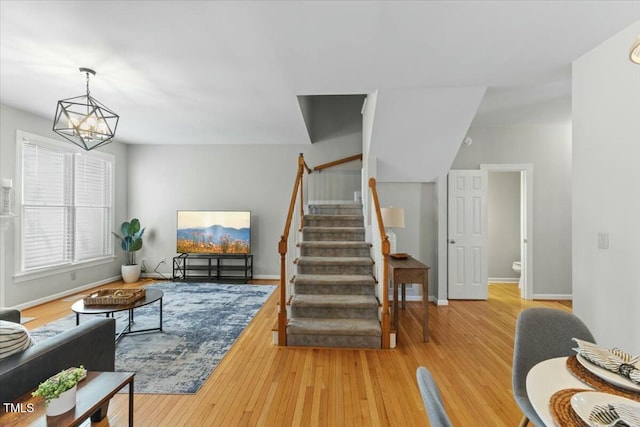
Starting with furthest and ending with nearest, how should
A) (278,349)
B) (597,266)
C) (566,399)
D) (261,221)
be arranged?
1. (261,221)
2. (278,349)
3. (597,266)
4. (566,399)

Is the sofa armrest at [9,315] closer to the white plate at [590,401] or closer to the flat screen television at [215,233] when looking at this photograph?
the white plate at [590,401]

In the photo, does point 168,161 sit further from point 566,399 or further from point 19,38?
point 566,399

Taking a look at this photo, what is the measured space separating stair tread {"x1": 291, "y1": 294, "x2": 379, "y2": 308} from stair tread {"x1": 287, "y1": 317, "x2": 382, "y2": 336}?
0.52ft

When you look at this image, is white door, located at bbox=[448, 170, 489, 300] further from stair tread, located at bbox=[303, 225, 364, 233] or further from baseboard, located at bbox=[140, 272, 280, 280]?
baseboard, located at bbox=[140, 272, 280, 280]

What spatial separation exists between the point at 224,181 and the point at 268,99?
306cm

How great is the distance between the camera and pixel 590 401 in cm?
102

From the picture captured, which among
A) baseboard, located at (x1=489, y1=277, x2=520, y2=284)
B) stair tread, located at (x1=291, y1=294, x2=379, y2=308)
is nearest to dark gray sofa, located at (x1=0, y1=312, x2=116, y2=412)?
stair tread, located at (x1=291, y1=294, x2=379, y2=308)

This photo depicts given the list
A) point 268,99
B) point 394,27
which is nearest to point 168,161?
point 268,99

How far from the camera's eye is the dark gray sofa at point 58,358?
146 centimetres

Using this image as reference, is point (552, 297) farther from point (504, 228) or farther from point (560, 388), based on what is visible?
point (560, 388)

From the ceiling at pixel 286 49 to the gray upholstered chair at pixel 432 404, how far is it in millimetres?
2210

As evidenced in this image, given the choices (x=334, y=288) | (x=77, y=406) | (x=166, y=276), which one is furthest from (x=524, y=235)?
(x=166, y=276)

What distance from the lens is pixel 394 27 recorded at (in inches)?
90.5

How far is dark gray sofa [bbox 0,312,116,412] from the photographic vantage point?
4.79 ft
